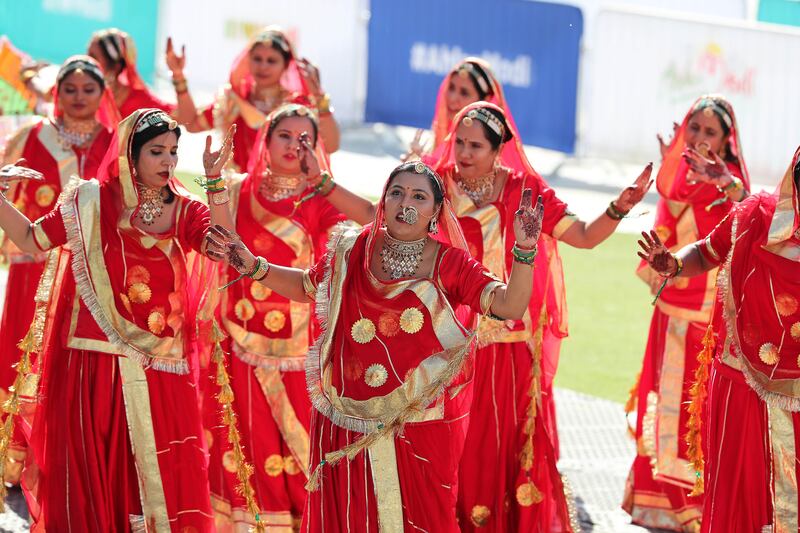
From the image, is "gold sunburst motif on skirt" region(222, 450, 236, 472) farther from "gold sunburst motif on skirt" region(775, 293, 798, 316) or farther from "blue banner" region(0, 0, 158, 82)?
"blue banner" region(0, 0, 158, 82)

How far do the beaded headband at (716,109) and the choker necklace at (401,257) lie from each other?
103 inches

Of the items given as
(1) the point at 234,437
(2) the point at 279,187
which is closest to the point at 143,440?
(1) the point at 234,437

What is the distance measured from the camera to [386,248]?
4641 millimetres

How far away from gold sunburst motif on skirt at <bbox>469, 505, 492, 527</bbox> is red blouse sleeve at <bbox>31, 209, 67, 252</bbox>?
2078mm

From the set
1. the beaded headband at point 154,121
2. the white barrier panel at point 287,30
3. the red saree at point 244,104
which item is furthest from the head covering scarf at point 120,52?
the white barrier panel at point 287,30

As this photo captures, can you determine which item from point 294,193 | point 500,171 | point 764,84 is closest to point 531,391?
point 500,171

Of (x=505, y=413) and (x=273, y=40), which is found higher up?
(x=273, y=40)

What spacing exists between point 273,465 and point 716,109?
2.77 m

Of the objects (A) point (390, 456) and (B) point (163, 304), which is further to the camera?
(B) point (163, 304)

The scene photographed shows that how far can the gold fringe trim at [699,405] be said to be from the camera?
5.36 m

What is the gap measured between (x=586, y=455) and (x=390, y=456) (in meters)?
3.18

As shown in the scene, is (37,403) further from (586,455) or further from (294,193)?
(586,455)

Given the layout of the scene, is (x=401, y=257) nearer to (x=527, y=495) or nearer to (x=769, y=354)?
(x=769, y=354)

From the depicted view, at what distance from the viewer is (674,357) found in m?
6.70
